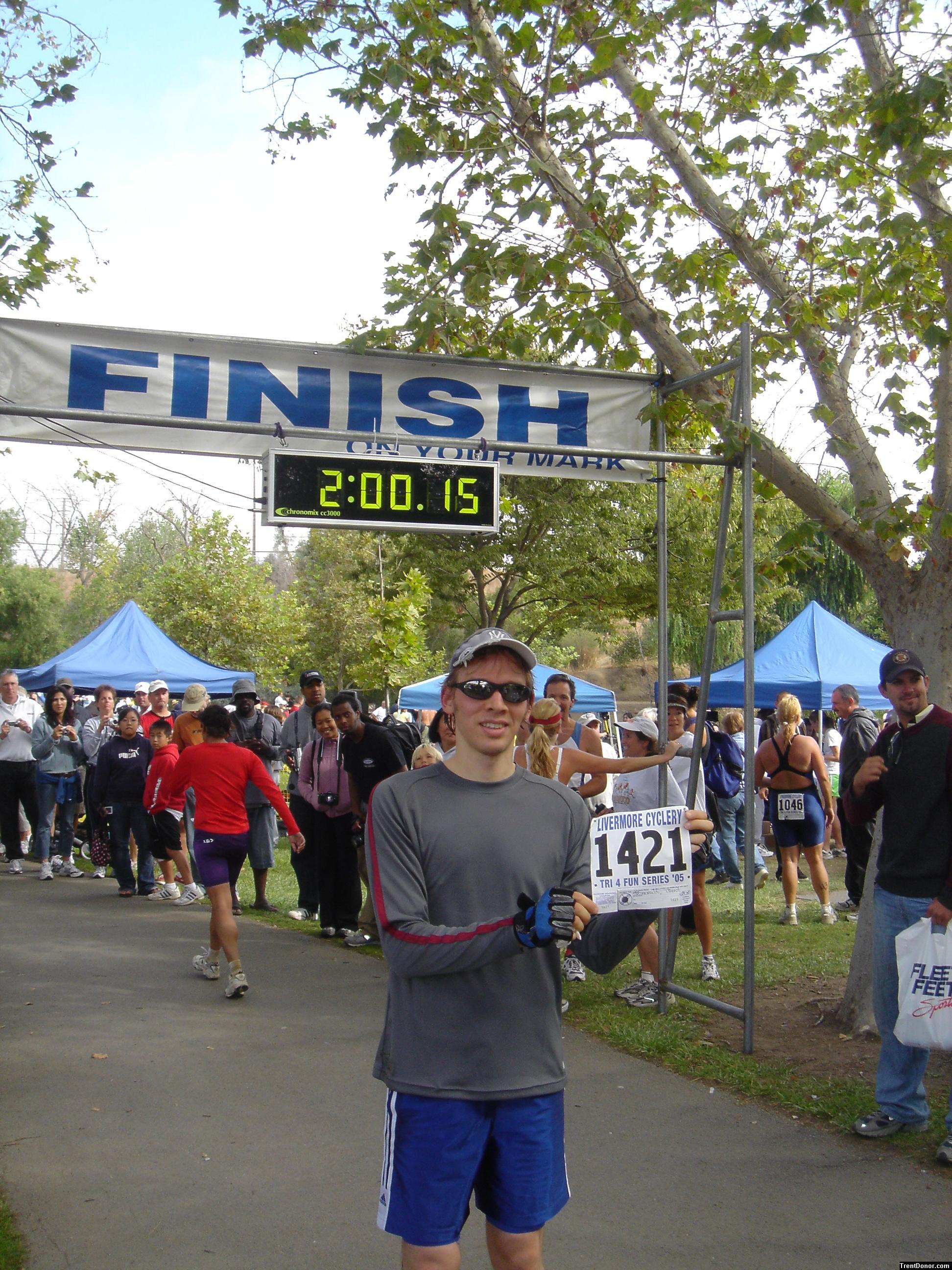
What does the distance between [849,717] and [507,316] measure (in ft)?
15.8

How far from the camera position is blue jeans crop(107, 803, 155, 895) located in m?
12.1

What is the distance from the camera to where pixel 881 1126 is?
17.1 ft

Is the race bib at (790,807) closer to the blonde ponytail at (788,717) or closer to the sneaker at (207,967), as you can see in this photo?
the blonde ponytail at (788,717)

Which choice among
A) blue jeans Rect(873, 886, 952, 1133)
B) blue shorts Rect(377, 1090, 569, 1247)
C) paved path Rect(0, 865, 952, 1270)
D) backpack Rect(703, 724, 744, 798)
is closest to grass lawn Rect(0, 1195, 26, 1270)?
paved path Rect(0, 865, 952, 1270)

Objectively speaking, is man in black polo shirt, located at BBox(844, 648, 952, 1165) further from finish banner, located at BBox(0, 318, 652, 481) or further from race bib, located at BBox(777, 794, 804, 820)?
race bib, located at BBox(777, 794, 804, 820)

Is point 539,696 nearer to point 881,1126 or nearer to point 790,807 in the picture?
point 790,807

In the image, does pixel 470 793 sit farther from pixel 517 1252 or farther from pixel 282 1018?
pixel 282 1018

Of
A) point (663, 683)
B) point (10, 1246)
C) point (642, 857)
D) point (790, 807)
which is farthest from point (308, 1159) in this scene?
point (790, 807)

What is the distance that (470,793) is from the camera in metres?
2.83

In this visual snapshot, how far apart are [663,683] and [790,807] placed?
13.3ft

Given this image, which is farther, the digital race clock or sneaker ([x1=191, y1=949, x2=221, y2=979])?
sneaker ([x1=191, y1=949, x2=221, y2=979])

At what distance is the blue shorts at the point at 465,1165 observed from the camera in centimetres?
271

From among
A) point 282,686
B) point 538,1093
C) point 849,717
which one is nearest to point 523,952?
point 538,1093

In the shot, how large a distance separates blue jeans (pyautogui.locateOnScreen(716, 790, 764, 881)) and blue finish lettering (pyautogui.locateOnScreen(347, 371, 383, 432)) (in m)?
6.79
